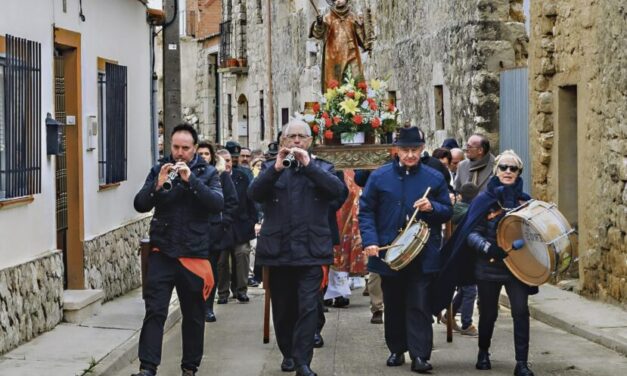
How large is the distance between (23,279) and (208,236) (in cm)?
227

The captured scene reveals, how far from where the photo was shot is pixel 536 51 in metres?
17.6

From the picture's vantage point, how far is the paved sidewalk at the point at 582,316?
12.2m

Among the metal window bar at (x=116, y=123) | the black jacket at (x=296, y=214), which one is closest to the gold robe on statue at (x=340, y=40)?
the metal window bar at (x=116, y=123)

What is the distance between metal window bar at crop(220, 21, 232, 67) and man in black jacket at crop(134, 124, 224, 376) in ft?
113

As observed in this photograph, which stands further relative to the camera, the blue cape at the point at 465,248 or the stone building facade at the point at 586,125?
the stone building facade at the point at 586,125

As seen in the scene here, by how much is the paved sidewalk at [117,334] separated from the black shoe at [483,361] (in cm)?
146

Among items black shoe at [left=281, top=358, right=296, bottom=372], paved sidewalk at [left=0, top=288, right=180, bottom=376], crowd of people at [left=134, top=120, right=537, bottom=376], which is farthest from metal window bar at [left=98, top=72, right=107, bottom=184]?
black shoe at [left=281, top=358, right=296, bottom=372]

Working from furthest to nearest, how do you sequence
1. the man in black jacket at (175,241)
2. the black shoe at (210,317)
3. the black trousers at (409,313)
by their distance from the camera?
the black shoe at (210,317) < the black trousers at (409,313) < the man in black jacket at (175,241)

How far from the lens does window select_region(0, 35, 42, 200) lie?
1138 cm

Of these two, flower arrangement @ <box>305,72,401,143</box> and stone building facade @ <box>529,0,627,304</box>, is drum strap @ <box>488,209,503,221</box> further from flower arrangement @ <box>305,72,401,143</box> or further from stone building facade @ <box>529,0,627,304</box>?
flower arrangement @ <box>305,72,401,143</box>

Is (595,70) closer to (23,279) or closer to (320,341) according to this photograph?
(320,341)

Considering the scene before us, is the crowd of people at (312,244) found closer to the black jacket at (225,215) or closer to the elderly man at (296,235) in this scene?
the elderly man at (296,235)

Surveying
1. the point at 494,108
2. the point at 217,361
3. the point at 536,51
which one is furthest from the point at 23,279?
the point at 494,108

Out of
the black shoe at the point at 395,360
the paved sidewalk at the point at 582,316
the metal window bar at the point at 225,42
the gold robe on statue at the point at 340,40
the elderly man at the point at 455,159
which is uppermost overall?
the metal window bar at the point at 225,42
